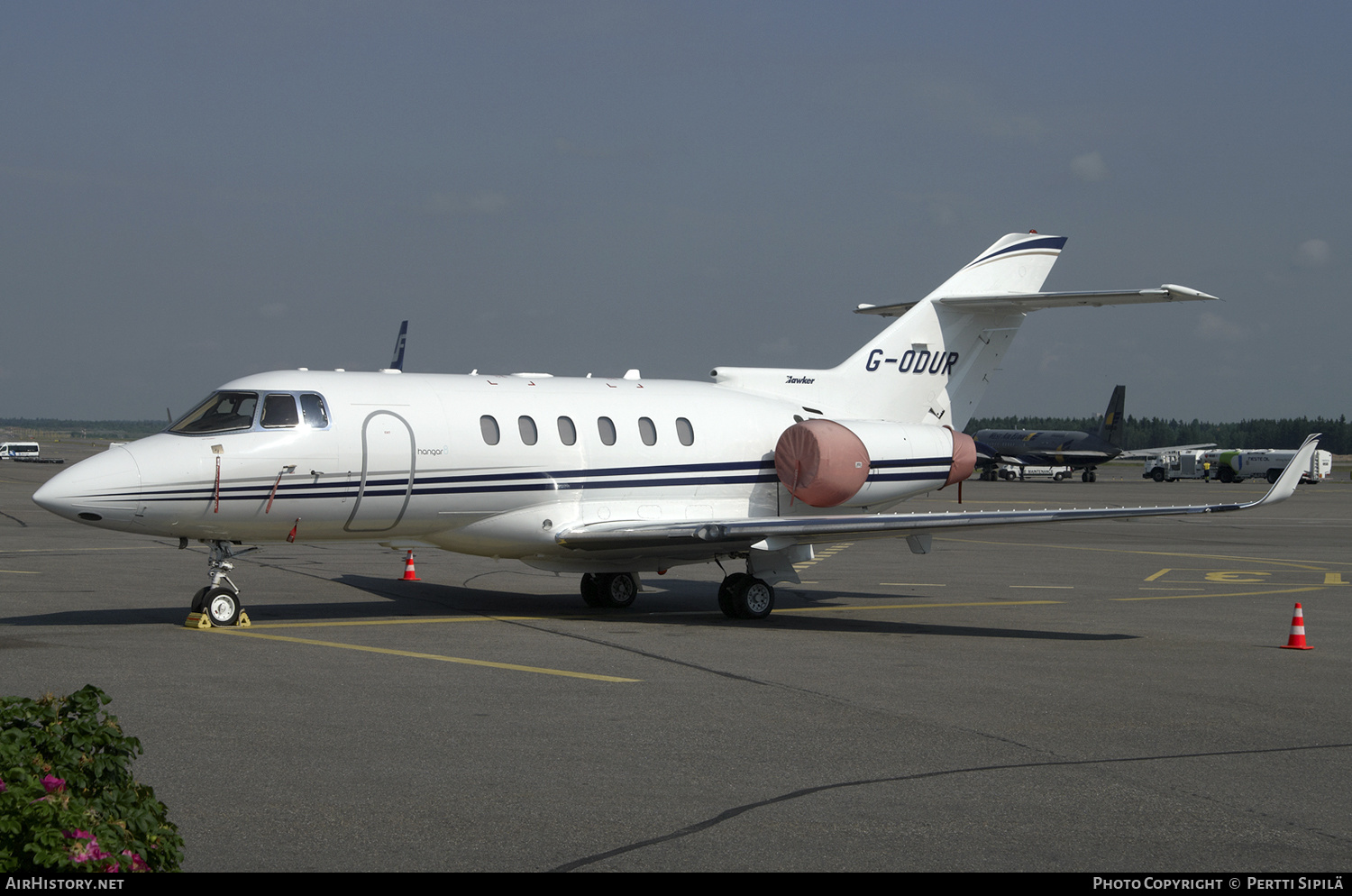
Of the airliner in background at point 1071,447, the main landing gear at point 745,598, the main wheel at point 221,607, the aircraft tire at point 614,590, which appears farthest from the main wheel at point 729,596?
the airliner in background at point 1071,447

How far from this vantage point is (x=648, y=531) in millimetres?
15578

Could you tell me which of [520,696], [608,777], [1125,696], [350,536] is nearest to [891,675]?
[1125,696]

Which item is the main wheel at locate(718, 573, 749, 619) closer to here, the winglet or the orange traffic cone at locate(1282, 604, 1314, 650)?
the winglet

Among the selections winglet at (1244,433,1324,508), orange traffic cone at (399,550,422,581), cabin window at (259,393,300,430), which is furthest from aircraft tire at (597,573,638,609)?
winglet at (1244,433,1324,508)

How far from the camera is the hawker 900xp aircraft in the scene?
1434 centimetres

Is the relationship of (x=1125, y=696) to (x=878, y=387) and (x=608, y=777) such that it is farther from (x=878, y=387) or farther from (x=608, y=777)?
(x=878, y=387)

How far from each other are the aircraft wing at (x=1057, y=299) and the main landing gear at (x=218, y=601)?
37.6 feet

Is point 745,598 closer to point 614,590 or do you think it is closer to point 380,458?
point 614,590

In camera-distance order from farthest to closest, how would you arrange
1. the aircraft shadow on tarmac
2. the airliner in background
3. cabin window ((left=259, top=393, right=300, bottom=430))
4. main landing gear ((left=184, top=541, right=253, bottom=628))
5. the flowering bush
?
the airliner in background, the aircraft shadow on tarmac, cabin window ((left=259, top=393, right=300, bottom=430)), main landing gear ((left=184, top=541, right=253, bottom=628)), the flowering bush

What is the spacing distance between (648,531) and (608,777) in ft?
25.9

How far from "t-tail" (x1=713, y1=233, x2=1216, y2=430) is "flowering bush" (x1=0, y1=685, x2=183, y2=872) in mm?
15249

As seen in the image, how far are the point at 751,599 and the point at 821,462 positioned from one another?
2263 millimetres

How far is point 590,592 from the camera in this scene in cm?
1791

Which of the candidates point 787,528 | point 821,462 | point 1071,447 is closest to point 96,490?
point 787,528
